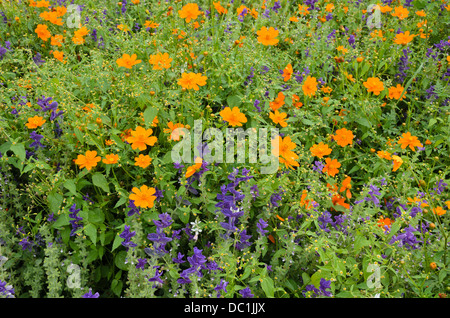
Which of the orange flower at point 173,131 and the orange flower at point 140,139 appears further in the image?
the orange flower at point 173,131

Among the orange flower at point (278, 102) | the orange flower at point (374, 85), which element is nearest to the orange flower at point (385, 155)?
the orange flower at point (374, 85)

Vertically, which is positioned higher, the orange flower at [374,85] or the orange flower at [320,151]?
the orange flower at [374,85]

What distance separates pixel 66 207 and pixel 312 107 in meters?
1.94

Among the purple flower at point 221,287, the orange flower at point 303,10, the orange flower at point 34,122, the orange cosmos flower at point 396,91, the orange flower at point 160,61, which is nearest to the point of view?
the purple flower at point 221,287

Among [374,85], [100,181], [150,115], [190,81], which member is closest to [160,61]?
[190,81]

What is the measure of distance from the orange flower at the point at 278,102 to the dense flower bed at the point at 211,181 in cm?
2

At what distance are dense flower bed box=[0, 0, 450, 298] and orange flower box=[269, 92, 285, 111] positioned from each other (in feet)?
0.05

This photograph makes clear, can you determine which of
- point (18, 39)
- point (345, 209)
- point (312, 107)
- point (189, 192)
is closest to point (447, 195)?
point (345, 209)

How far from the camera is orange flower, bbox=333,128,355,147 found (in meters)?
2.77

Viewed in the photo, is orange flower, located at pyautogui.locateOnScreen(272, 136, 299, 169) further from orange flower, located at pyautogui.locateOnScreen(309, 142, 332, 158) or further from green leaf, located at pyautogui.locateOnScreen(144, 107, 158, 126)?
green leaf, located at pyautogui.locateOnScreen(144, 107, 158, 126)

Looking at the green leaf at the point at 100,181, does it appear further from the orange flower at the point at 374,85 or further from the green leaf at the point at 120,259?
the orange flower at the point at 374,85

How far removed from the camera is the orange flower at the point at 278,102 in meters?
2.80

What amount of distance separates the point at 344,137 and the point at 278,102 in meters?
0.53

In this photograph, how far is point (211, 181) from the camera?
2391mm
